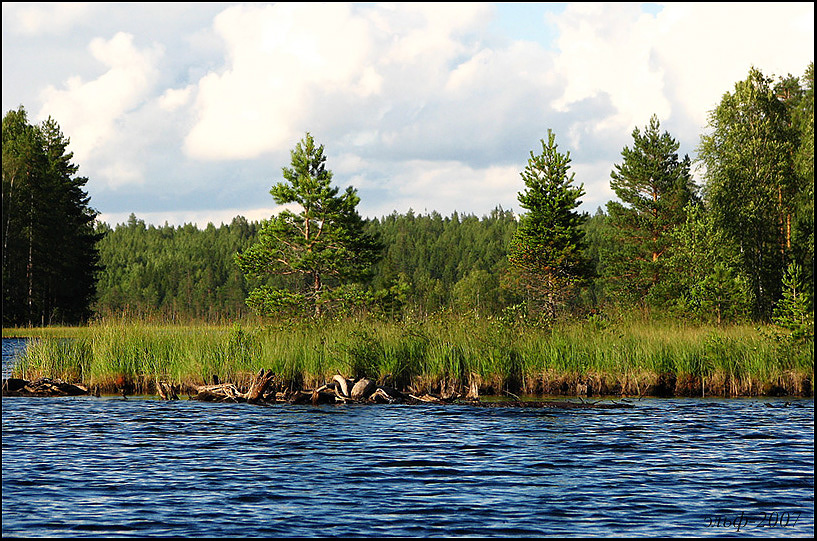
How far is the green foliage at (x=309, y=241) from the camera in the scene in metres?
49.7

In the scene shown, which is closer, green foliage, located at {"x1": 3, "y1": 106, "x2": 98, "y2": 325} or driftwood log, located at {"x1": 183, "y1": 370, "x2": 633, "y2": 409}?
driftwood log, located at {"x1": 183, "y1": 370, "x2": 633, "y2": 409}

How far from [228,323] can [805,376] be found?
651 inches

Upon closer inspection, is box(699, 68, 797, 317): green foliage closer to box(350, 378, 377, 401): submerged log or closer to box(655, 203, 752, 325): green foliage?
box(655, 203, 752, 325): green foliage

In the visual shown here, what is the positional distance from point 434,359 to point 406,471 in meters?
9.56

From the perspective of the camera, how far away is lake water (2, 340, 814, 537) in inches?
419

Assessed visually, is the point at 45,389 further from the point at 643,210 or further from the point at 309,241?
the point at 643,210

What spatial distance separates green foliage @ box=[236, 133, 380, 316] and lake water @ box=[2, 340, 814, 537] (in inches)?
1113

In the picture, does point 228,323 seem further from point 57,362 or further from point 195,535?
point 195,535

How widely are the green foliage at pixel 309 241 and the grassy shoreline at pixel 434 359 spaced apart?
78.3ft

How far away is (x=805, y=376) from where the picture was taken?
79.9 ft

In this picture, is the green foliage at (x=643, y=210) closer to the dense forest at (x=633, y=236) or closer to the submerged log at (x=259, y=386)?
the dense forest at (x=633, y=236)

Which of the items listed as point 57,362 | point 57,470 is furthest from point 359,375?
point 57,470

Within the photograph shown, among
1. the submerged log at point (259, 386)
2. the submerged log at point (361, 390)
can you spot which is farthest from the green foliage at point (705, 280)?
the submerged log at point (259, 386)

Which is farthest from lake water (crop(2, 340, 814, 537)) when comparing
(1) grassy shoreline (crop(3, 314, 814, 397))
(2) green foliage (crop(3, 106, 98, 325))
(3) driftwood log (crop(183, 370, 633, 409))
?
(2) green foliage (crop(3, 106, 98, 325))
